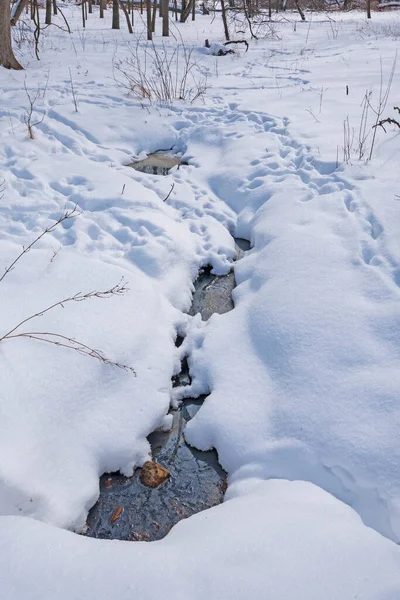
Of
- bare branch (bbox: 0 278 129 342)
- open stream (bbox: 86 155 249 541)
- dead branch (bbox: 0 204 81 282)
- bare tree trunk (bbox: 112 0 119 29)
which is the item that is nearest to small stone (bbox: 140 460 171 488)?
open stream (bbox: 86 155 249 541)

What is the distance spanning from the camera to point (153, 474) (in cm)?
232

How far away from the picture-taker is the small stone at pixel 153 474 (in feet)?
7.53

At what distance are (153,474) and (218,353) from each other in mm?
856

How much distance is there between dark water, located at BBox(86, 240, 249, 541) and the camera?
2.09 metres

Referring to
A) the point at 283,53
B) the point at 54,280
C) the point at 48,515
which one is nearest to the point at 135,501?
the point at 48,515

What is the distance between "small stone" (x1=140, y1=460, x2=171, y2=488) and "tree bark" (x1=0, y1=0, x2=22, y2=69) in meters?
7.48

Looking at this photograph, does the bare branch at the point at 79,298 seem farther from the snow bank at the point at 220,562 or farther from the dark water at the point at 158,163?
the dark water at the point at 158,163

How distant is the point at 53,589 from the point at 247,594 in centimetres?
59

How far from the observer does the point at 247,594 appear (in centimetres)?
147

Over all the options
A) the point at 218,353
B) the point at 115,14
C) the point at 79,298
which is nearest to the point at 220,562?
the point at 218,353

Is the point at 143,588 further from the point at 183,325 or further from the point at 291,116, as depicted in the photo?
the point at 291,116

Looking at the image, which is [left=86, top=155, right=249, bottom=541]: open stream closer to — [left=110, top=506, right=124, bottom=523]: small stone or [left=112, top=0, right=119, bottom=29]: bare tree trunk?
[left=110, top=506, right=124, bottom=523]: small stone

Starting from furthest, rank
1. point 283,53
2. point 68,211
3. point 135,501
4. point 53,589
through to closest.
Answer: point 283,53 → point 68,211 → point 135,501 → point 53,589

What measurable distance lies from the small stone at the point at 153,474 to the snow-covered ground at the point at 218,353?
2.6 inches
